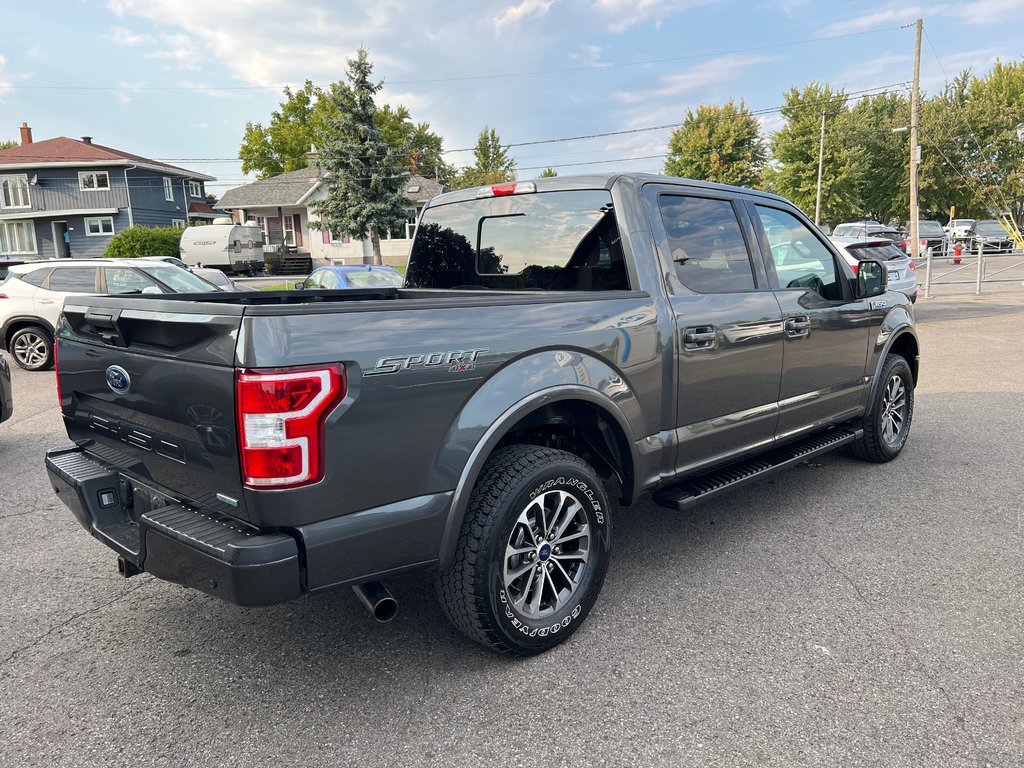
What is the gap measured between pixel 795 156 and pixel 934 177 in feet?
43.4

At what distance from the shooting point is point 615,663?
290 cm

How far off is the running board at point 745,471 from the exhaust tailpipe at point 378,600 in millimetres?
1553

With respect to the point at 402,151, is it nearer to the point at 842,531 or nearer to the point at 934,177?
the point at 842,531

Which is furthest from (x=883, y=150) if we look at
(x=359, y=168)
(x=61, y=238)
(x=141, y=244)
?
(x=61, y=238)

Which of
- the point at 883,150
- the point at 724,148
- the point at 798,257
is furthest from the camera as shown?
the point at 724,148

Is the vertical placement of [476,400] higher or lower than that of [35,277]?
lower

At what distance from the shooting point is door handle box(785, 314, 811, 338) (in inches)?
163

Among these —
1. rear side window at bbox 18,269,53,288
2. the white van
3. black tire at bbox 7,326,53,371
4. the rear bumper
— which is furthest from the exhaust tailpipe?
the white van

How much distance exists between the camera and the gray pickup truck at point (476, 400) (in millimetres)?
2273

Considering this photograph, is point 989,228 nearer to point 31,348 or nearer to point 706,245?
point 706,245

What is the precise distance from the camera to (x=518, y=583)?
296 cm

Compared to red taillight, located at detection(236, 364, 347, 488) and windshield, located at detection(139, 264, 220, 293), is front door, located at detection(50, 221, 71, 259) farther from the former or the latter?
red taillight, located at detection(236, 364, 347, 488)

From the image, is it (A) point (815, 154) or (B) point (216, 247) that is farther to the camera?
(A) point (815, 154)

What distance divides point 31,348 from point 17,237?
138 ft
